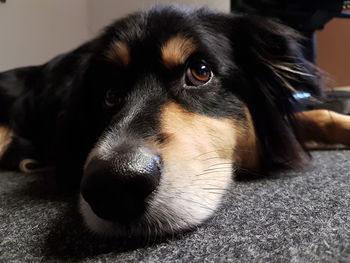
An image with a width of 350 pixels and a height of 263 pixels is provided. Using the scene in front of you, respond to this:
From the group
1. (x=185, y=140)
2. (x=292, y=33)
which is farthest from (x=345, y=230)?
(x=292, y=33)

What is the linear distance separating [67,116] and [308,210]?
995 mm

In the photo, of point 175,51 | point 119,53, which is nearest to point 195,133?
point 175,51

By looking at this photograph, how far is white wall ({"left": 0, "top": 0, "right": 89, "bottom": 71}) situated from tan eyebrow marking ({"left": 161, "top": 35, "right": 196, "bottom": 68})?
2.20 m

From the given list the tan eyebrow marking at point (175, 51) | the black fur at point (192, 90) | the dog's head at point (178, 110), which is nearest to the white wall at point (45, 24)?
the black fur at point (192, 90)

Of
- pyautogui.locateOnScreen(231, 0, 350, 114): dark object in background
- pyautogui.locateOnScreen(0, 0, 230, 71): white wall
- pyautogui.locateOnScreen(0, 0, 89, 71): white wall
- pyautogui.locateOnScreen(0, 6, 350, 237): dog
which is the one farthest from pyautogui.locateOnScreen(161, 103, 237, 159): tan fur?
pyautogui.locateOnScreen(0, 0, 89, 71): white wall

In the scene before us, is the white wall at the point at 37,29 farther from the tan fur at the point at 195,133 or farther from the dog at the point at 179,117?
the tan fur at the point at 195,133

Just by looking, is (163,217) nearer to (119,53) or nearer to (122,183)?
(122,183)

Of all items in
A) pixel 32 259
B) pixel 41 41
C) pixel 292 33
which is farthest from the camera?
pixel 41 41

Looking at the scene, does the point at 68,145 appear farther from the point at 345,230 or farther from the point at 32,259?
the point at 345,230

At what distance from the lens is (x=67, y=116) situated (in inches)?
60.9

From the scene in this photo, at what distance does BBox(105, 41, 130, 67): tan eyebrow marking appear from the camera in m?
1.21

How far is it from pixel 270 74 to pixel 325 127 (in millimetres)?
394

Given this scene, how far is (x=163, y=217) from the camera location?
2.68ft

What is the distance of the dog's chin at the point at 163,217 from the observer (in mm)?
802
